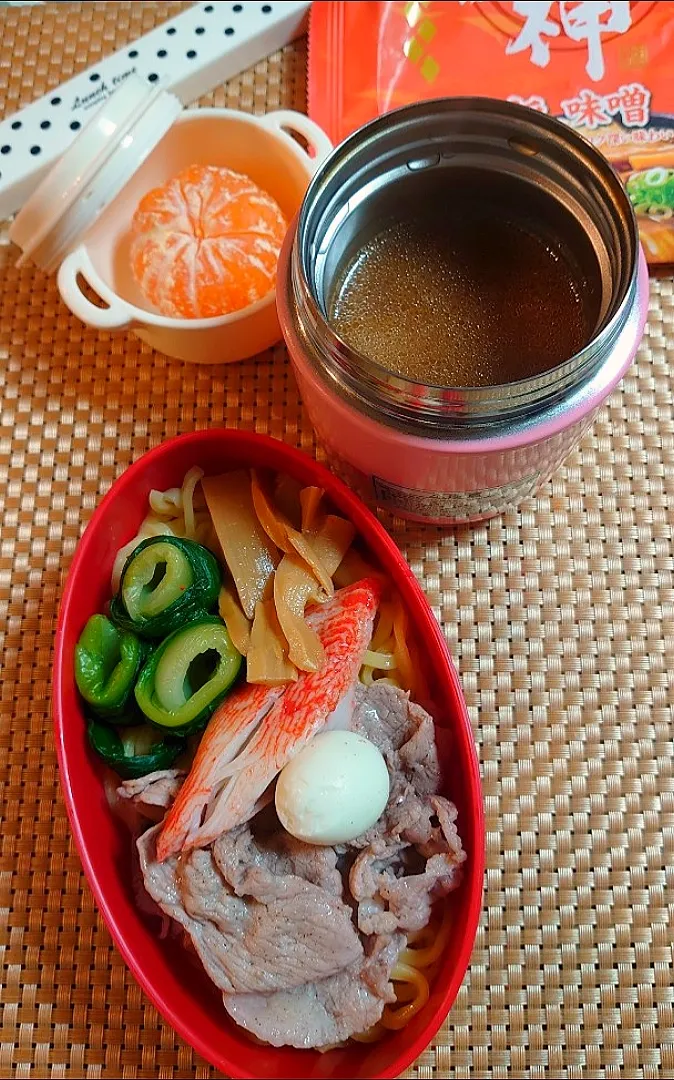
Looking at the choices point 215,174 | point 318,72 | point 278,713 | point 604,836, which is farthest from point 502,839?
point 318,72

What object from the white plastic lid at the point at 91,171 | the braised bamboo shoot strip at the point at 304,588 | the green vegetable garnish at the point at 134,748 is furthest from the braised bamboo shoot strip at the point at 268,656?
the white plastic lid at the point at 91,171

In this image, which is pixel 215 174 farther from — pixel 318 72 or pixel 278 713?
pixel 278 713

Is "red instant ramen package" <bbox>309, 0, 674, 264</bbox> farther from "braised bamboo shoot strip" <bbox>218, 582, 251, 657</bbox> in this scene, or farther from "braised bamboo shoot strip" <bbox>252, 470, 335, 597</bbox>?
"braised bamboo shoot strip" <bbox>218, 582, 251, 657</bbox>

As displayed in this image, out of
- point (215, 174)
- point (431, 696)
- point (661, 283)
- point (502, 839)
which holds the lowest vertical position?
point (502, 839)

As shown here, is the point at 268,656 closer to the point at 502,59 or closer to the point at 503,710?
the point at 503,710

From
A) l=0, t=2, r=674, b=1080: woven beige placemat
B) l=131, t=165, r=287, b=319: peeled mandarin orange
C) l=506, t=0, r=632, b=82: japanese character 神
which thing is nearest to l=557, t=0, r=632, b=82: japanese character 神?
l=506, t=0, r=632, b=82: japanese character 神

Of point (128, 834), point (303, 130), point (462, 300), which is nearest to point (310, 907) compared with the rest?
point (128, 834)
